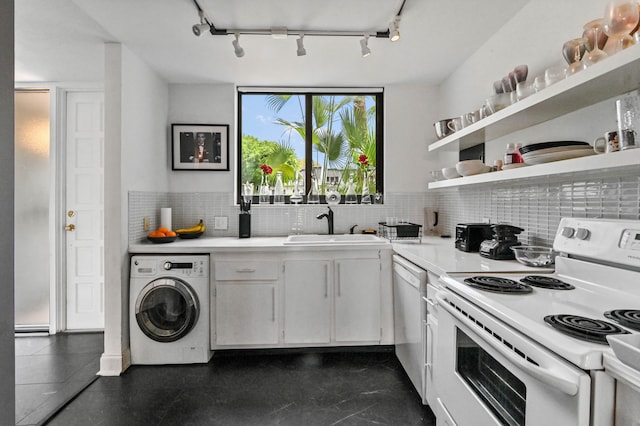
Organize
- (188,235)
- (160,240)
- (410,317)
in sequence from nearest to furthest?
(410,317) < (160,240) < (188,235)

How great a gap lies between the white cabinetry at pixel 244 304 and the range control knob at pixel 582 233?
77.3 inches

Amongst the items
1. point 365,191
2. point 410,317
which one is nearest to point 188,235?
point 365,191

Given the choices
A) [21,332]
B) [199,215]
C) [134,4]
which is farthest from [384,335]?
[21,332]

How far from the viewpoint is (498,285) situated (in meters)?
1.32

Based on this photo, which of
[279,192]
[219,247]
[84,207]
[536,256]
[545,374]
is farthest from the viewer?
[279,192]

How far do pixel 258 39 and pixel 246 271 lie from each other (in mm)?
1742

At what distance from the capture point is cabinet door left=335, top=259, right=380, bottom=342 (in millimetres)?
2725

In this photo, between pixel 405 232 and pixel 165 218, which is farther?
pixel 165 218

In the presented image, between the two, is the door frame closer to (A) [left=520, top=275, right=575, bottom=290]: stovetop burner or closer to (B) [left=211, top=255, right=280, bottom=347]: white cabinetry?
(B) [left=211, top=255, right=280, bottom=347]: white cabinetry

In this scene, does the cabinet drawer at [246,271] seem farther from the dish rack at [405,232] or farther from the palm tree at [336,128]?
the palm tree at [336,128]

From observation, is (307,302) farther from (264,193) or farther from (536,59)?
(536,59)

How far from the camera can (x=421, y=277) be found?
2.03 metres

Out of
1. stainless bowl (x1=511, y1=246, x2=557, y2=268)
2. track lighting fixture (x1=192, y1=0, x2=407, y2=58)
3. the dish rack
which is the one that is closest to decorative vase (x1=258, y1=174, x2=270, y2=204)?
the dish rack

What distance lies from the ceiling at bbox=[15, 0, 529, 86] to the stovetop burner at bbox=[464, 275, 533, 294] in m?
1.62
